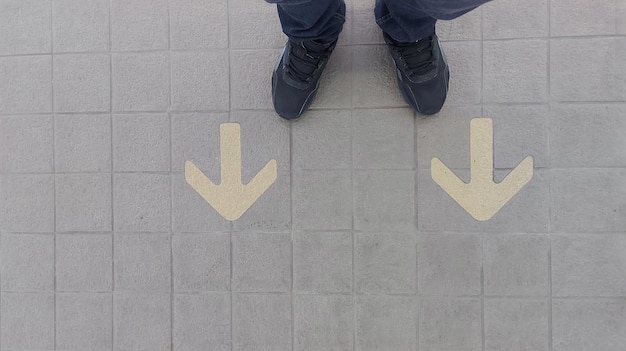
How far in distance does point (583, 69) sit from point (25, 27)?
6.35ft

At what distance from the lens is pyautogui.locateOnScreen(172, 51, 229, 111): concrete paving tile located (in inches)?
61.6

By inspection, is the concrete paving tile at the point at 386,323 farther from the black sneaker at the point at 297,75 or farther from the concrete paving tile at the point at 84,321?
the concrete paving tile at the point at 84,321

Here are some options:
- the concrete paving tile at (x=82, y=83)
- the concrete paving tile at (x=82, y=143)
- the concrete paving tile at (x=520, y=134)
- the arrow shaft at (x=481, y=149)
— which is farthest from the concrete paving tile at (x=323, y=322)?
the concrete paving tile at (x=82, y=83)

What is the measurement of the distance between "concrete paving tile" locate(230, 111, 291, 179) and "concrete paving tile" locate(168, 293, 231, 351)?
43 centimetres

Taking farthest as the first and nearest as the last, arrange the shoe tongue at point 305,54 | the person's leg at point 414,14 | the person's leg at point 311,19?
the shoe tongue at point 305,54 → the person's leg at point 311,19 → the person's leg at point 414,14

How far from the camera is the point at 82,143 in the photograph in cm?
160

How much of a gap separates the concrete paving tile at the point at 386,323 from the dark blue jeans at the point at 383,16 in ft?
2.75

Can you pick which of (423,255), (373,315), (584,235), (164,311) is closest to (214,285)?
(164,311)

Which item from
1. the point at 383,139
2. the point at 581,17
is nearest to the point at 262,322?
the point at 383,139

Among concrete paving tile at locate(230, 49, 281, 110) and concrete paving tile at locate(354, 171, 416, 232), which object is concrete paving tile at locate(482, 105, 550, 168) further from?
concrete paving tile at locate(230, 49, 281, 110)

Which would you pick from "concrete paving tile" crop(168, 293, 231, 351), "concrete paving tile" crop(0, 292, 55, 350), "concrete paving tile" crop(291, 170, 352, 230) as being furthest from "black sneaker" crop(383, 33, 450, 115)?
"concrete paving tile" crop(0, 292, 55, 350)

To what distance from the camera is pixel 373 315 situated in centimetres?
151

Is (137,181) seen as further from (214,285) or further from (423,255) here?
(423,255)

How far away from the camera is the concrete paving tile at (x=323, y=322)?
152 cm
